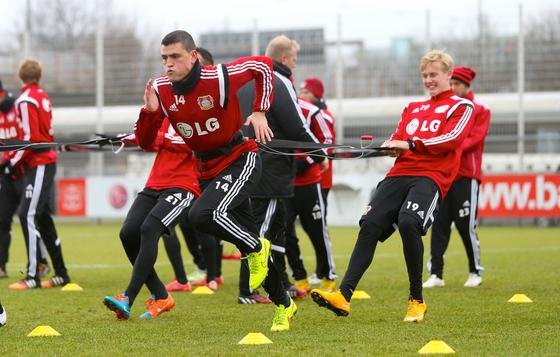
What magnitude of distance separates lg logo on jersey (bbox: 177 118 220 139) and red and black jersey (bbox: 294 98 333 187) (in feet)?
9.01

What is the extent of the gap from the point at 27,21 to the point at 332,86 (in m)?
10.9

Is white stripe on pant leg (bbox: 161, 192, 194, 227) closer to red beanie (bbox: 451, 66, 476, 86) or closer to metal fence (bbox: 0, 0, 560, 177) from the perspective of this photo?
red beanie (bbox: 451, 66, 476, 86)

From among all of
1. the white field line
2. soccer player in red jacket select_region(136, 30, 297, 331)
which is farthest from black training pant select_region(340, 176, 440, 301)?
the white field line

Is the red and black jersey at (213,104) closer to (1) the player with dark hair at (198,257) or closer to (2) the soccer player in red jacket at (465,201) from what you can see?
(1) the player with dark hair at (198,257)

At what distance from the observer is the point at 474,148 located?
35.9 ft

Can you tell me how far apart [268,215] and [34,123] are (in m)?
2.82

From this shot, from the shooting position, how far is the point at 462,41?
2345 cm

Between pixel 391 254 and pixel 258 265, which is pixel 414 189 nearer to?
pixel 258 265

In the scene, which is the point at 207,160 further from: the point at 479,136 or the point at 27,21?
the point at 27,21

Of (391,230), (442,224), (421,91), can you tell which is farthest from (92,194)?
(391,230)

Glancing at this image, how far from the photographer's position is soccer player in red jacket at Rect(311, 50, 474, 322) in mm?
7715

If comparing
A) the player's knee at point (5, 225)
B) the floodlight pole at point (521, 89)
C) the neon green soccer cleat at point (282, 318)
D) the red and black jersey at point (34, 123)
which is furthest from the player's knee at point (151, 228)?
the floodlight pole at point (521, 89)

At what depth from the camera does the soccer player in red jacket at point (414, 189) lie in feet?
25.3

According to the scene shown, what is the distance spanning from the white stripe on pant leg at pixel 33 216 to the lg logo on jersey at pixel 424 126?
4.44 meters
